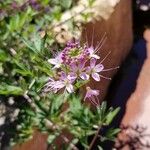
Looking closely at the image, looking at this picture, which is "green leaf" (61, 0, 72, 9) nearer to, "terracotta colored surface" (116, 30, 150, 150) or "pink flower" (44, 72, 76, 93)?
"terracotta colored surface" (116, 30, 150, 150)

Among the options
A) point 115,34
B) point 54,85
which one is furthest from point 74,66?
point 115,34

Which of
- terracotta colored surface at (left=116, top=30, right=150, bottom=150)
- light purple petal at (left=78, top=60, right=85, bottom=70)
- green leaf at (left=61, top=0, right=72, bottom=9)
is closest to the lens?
light purple petal at (left=78, top=60, right=85, bottom=70)

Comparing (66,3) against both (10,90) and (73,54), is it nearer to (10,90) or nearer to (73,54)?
(10,90)

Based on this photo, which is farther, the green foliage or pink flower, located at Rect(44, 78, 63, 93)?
the green foliage

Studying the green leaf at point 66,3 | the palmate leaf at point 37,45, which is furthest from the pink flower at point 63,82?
the green leaf at point 66,3

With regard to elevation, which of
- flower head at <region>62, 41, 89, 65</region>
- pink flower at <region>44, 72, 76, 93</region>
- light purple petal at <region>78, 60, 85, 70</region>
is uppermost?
flower head at <region>62, 41, 89, 65</region>

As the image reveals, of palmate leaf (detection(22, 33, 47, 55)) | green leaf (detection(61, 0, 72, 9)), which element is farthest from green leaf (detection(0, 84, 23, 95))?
green leaf (detection(61, 0, 72, 9))
